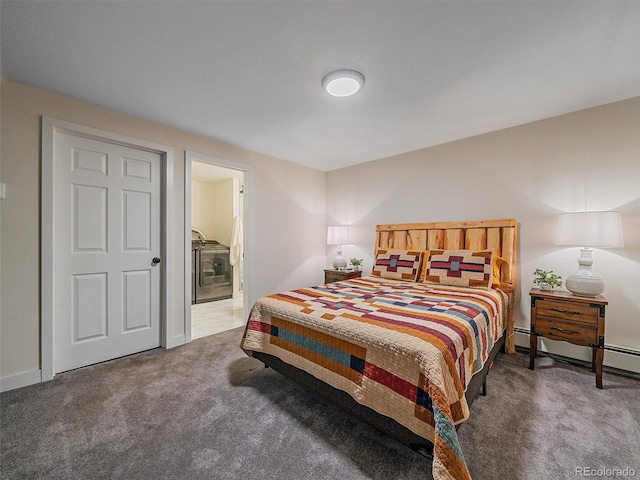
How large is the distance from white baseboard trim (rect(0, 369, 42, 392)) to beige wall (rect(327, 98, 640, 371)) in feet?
13.0

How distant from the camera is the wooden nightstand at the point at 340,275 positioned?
380cm

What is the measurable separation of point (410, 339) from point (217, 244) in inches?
186

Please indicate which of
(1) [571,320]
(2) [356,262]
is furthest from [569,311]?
(2) [356,262]

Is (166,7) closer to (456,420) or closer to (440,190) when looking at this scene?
(456,420)

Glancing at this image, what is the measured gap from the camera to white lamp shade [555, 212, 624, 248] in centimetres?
205

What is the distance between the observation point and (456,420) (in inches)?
47.1

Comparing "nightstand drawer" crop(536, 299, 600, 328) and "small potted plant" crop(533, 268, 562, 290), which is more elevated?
"small potted plant" crop(533, 268, 562, 290)

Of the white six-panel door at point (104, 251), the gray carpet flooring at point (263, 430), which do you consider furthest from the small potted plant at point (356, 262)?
the white six-panel door at point (104, 251)

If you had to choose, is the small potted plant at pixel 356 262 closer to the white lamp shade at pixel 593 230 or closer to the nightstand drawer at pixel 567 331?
the nightstand drawer at pixel 567 331

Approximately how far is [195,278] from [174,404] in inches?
124

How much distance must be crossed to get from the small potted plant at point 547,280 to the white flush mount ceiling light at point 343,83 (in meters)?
2.43

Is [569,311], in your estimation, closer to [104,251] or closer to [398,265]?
[398,265]

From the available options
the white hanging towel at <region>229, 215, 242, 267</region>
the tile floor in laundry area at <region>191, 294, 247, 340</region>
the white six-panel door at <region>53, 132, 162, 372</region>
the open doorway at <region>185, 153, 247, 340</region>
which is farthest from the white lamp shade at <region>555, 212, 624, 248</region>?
the white hanging towel at <region>229, 215, 242, 267</region>

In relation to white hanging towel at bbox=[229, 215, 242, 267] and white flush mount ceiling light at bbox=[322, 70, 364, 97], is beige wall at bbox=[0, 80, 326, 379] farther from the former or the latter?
white flush mount ceiling light at bbox=[322, 70, 364, 97]
